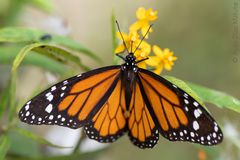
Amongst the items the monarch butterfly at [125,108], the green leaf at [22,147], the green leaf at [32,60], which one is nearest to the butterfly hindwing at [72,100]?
the monarch butterfly at [125,108]

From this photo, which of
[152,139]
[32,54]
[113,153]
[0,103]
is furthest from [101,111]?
[113,153]

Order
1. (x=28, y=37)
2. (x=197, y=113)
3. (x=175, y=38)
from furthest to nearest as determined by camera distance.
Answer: (x=175, y=38), (x=28, y=37), (x=197, y=113)

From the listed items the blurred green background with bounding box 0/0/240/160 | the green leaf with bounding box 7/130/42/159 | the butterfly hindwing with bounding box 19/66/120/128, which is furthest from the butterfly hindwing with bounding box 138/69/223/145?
the blurred green background with bounding box 0/0/240/160

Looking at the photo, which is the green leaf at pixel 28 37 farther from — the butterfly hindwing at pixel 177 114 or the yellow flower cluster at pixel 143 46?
the butterfly hindwing at pixel 177 114

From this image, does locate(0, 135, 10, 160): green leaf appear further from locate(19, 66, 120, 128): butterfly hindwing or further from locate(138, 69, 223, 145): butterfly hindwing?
locate(138, 69, 223, 145): butterfly hindwing

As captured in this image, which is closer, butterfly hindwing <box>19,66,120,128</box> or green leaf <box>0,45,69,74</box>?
butterfly hindwing <box>19,66,120,128</box>

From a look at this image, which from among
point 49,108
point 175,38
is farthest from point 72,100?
point 175,38

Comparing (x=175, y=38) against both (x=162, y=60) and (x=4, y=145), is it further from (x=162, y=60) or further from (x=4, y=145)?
(x=4, y=145)
